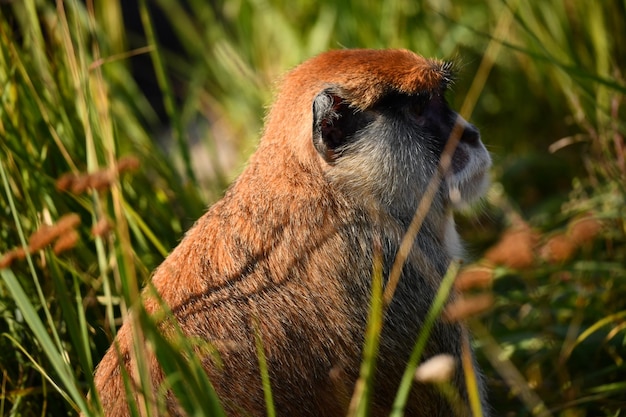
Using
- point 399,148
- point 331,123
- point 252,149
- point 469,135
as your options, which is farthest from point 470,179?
point 252,149

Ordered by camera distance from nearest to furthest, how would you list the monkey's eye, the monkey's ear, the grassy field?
1. the grassy field
2. the monkey's ear
3. the monkey's eye

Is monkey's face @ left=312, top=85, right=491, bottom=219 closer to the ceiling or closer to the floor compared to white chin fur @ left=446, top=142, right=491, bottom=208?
closer to the ceiling

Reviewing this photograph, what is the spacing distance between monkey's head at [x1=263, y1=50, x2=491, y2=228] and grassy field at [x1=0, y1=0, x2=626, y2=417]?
21cm

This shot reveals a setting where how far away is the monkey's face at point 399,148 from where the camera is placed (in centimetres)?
214

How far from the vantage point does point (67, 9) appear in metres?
3.45

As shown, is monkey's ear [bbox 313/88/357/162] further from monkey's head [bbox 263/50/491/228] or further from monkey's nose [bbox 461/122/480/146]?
monkey's nose [bbox 461/122/480/146]

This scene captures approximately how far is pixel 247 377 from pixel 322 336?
0.71 feet

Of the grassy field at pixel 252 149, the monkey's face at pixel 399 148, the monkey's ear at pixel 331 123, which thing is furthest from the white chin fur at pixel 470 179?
the monkey's ear at pixel 331 123

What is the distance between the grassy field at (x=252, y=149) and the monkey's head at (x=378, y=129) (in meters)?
0.21

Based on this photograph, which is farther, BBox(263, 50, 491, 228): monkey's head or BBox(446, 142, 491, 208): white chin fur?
BBox(446, 142, 491, 208): white chin fur

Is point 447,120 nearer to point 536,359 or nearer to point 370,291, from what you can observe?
point 370,291

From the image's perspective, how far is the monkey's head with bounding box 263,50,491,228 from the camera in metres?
2.14

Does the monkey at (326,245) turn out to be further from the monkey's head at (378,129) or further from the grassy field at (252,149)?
the grassy field at (252,149)

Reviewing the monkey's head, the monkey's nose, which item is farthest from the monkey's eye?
the monkey's nose
